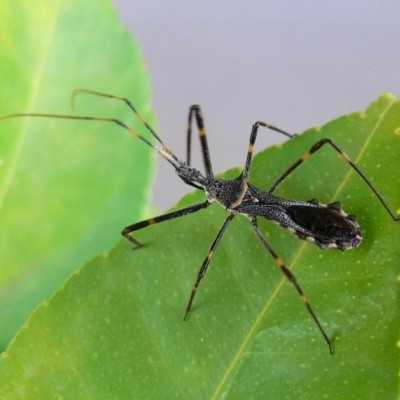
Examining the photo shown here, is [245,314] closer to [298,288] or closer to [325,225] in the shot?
[298,288]

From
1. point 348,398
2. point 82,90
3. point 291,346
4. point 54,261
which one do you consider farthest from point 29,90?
point 348,398

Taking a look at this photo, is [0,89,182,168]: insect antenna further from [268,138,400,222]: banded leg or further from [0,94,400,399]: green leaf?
[268,138,400,222]: banded leg

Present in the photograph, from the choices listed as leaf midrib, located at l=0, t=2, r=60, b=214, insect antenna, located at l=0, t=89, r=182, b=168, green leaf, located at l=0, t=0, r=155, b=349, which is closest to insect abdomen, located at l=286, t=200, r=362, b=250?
insect antenna, located at l=0, t=89, r=182, b=168

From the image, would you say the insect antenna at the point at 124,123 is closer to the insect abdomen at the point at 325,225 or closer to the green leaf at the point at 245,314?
the green leaf at the point at 245,314

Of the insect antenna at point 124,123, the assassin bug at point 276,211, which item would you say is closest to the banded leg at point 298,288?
the assassin bug at point 276,211

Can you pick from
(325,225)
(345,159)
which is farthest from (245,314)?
(345,159)
